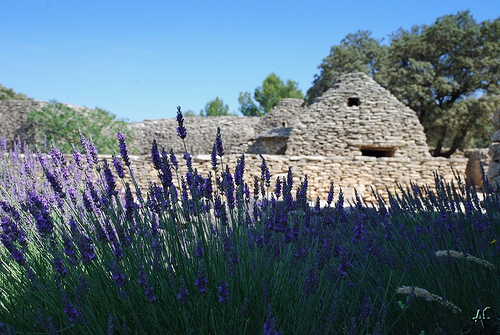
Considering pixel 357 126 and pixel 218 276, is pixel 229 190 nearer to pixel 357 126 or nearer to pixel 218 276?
pixel 218 276

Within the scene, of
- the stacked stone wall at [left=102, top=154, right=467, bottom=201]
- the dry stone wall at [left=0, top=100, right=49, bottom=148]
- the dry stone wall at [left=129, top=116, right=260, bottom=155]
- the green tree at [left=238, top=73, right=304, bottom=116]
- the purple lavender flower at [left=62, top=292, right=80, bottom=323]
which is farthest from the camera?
the green tree at [left=238, top=73, right=304, bottom=116]

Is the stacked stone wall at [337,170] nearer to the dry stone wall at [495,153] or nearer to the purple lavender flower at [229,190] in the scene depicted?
the dry stone wall at [495,153]

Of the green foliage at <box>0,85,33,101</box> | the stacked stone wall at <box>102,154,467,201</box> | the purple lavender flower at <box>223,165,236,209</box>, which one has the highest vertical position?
the green foliage at <box>0,85,33,101</box>

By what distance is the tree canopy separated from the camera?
68.2 feet

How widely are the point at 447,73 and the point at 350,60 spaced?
582 centimetres

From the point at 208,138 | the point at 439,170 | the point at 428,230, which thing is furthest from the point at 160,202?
the point at 208,138

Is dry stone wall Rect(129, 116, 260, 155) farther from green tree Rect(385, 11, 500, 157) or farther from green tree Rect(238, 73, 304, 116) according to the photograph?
green tree Rect(238, 73, 304, 116)

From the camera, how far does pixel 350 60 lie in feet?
79.3

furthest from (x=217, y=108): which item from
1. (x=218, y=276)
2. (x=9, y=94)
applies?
(x=218, y=276)

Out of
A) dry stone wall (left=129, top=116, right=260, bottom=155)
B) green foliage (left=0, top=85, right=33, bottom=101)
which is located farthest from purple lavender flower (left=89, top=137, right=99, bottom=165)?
green foliage (left=0, top=85, right=33, bottom=101)

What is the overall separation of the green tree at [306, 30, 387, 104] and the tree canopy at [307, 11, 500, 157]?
8 centimetres

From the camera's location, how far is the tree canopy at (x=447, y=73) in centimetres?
2080

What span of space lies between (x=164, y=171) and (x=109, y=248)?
52 centimetres

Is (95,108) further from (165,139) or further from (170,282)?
(170,282)
